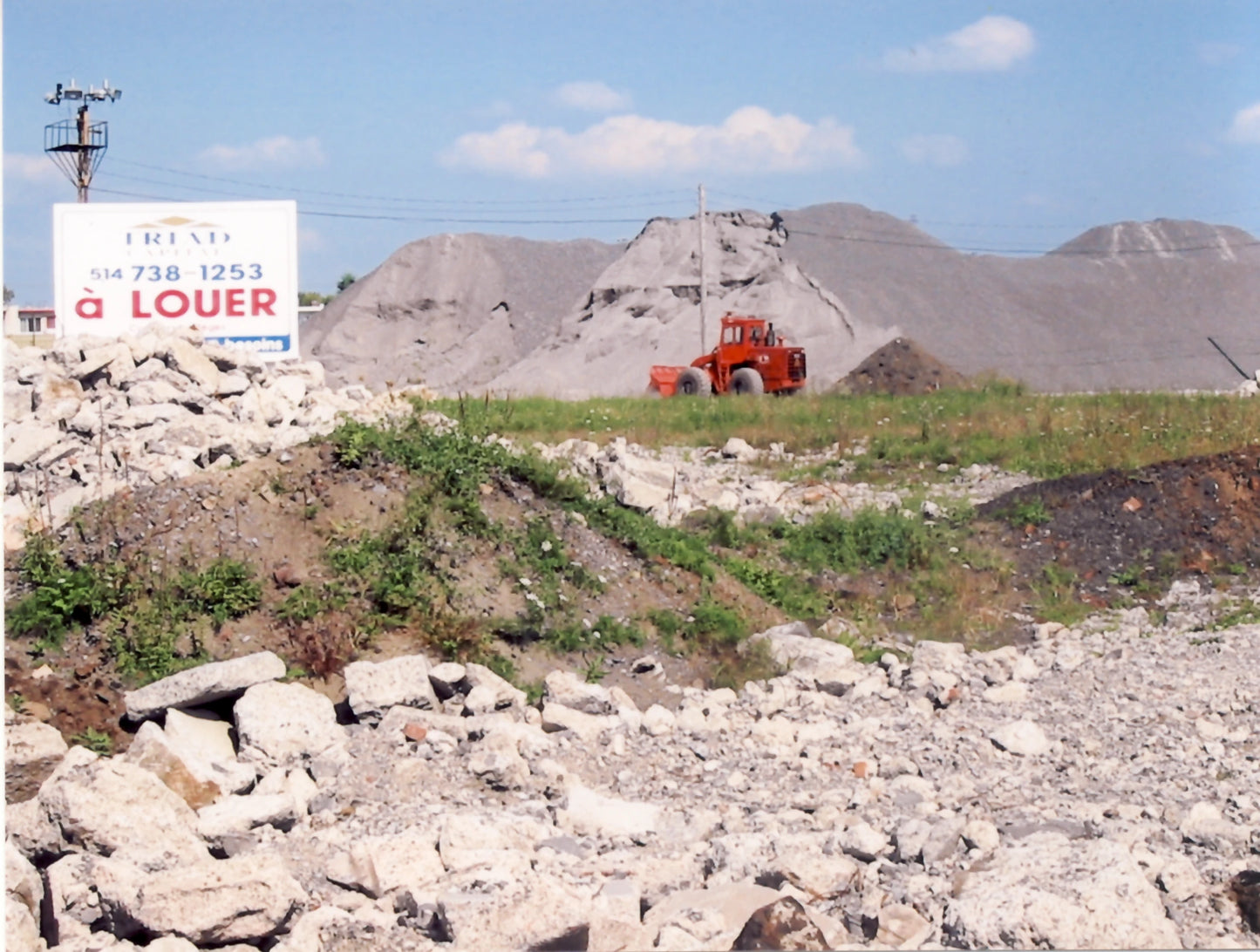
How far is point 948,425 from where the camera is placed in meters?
20.1

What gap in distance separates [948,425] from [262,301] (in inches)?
383

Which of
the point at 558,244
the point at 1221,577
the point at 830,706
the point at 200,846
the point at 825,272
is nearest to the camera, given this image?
the point at 200,846

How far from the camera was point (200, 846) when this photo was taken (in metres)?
5.56

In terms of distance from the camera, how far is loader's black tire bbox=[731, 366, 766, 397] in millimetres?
28109

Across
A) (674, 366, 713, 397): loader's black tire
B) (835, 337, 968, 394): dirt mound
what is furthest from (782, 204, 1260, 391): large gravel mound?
(674, 366, 713, 397): loader's black tire

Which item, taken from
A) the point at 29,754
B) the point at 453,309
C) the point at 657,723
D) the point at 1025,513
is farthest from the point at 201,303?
the point at 453,309

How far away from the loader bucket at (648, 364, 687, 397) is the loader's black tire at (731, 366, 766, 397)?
2010mm

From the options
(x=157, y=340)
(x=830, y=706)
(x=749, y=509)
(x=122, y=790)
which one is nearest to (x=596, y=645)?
(x=830, y=706)

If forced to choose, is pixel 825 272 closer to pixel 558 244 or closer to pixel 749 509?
pixel 558 244

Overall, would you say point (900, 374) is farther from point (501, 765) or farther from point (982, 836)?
point (982, 836)

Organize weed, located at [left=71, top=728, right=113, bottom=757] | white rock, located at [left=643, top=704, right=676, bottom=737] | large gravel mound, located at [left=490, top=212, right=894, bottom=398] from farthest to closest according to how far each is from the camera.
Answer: large gravel mound, located at [left=490, top=212, right=894, bottom=398], white rock, located at [left=643, top=704, right=676, bottom=737], weed, located at [left=71, top=728, right=113, bottom=757]

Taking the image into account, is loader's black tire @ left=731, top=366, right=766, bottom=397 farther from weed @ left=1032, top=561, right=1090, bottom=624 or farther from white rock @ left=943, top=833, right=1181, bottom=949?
white rock @ left=943, top=833, right=1181, bottom=949

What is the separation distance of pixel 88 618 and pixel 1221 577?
30.0 feet

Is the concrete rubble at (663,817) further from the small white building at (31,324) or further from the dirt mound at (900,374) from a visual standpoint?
the dirt mound at (900,374)
